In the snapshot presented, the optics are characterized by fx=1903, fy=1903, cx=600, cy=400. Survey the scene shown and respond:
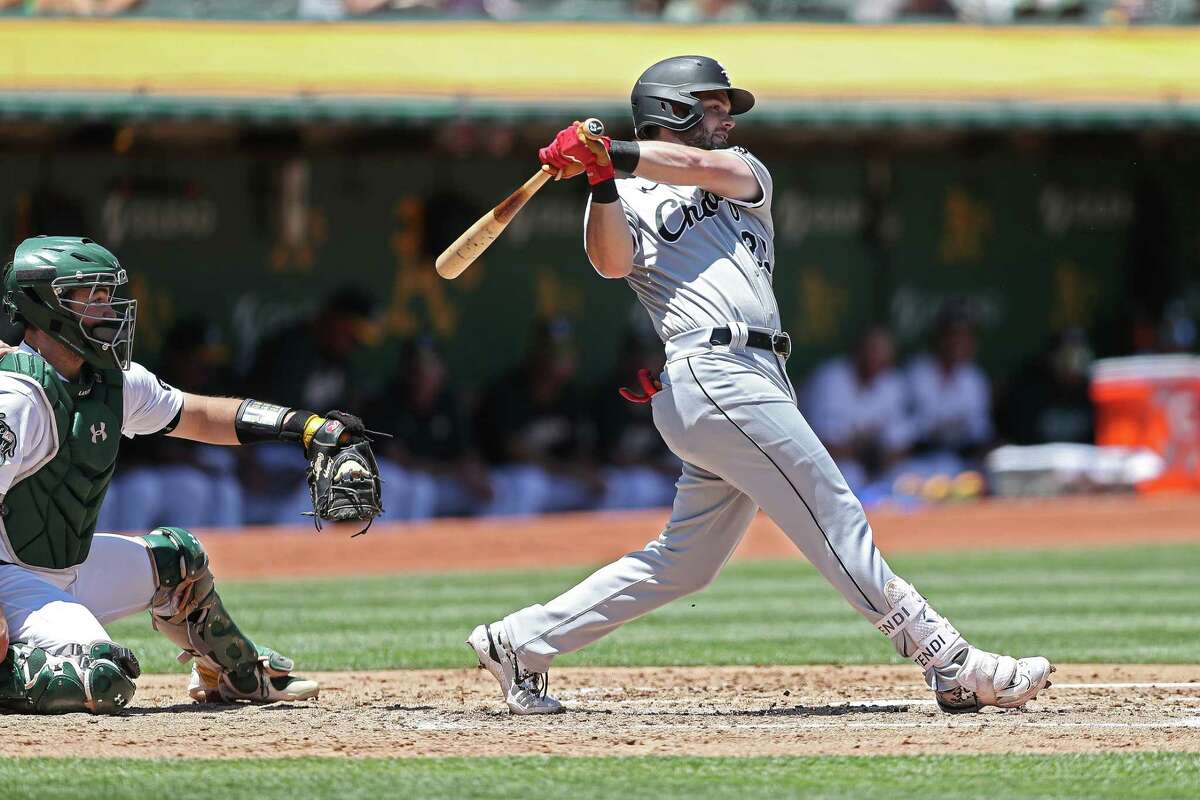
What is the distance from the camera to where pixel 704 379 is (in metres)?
4.65

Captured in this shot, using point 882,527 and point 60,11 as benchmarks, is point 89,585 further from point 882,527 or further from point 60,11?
point 60,11

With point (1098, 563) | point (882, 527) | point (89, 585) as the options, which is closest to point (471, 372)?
point (882, 527)

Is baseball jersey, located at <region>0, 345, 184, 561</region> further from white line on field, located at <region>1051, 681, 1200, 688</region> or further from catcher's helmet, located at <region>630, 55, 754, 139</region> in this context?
white line on field, located at <region>1051, 681, 1200, 688</region>

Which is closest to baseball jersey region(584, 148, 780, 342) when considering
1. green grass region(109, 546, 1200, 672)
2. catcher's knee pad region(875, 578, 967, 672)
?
catcher's knee pad region(875, 578, 967, 672)

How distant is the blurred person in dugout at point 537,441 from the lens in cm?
1320

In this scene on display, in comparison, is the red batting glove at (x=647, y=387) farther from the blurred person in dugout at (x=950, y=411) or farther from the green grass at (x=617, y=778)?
the blurred person in dugout at (x=950, y=411)

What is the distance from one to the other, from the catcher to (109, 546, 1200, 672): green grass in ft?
4.63

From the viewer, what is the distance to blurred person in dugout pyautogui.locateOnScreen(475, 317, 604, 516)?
13.2 meters

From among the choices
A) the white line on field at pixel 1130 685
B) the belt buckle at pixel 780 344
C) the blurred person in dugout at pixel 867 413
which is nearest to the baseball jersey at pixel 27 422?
the belt buckle at pixel 780 344

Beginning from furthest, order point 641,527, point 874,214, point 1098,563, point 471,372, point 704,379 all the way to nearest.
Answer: point 874,214 → point 471,372 → point 641,527 → point 1098,563 → point 704,379

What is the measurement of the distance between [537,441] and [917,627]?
28.6 feet

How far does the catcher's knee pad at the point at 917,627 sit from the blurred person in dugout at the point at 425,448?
26.9 ft

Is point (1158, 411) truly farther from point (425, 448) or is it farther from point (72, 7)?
point (72, 7)

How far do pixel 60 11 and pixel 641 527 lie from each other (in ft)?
17.8
